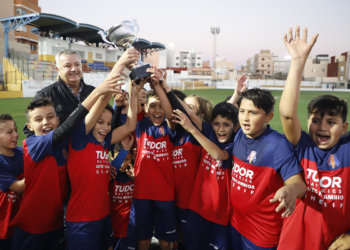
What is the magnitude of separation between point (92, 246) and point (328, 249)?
1.80 meters

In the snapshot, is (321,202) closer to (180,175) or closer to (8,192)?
(180,175)

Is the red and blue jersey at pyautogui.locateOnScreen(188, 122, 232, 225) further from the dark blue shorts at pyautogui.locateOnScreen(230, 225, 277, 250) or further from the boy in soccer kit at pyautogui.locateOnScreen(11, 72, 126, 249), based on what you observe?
the boy in soccer kit at pyautogui.locateOnScreen(11, 72, 126, 249)

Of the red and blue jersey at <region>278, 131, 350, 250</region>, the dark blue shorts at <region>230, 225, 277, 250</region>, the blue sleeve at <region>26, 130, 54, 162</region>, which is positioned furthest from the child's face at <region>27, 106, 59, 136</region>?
the red and blue jersey at <region>278, 131, 350, 250</region>

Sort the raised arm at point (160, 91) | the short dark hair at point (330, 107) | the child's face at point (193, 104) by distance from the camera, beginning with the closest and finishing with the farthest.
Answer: the short dark hair at point (330, 107) < the raised arm at point (160, 91) < the child's face at point (193, 104)

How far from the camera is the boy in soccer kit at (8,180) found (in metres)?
2.17

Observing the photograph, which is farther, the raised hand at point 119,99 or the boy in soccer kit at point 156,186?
the raised hand at point 119,99

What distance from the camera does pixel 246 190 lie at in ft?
6.52

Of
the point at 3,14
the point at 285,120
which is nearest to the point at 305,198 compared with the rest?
the point at 285,120

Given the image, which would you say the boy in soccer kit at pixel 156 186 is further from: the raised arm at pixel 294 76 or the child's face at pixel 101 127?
the raised arm at pixel 294 76

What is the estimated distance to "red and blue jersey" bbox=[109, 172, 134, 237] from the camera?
8.55 ft

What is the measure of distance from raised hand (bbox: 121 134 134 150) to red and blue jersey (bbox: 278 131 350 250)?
5.35ft

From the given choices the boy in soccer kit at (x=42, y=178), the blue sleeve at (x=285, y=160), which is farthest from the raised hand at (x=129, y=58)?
the blue sleeve at (x=285, y=160)

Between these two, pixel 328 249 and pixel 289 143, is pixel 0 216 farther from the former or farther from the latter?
pixel 328 249

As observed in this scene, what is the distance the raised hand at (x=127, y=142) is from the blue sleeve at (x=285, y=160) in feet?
4.80
